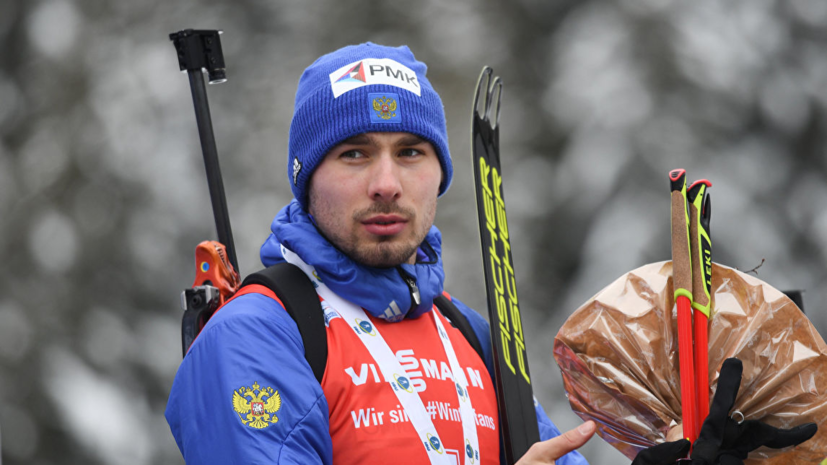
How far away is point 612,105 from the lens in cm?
306

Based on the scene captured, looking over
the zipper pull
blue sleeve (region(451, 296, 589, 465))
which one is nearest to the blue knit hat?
the zipper pull

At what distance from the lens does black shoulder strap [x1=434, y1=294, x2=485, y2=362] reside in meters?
→ 1.50

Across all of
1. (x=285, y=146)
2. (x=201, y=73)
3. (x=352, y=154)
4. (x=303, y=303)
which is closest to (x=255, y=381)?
(x=303, y=303)

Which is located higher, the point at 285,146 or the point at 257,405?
the point at 285,146

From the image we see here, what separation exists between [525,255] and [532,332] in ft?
0.99

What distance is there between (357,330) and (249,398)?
0.78ft

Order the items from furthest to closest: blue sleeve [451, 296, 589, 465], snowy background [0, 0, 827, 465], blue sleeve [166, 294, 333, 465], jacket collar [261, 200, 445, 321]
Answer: snowy background [0, 0, 827, 465] → blue sleeve [451, 296, 589, 465] → jacket collar [261, 200, 445, 321] → blue sleeve [166, 294, 333, 465]

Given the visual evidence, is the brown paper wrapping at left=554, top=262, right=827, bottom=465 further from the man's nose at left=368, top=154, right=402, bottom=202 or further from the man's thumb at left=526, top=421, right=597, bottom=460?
the man's nose at left=368, top=154, right=402, bottom=202

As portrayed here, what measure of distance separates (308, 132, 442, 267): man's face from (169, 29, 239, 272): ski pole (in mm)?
508

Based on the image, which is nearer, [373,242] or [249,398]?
[249,398]

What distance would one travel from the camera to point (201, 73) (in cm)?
177

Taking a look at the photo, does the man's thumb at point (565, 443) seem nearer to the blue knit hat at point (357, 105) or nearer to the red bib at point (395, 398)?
the red bib at point (395, 398)

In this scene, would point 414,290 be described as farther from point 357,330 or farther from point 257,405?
point 257,405

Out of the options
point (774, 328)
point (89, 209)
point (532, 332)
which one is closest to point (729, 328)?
point (774, 328)
